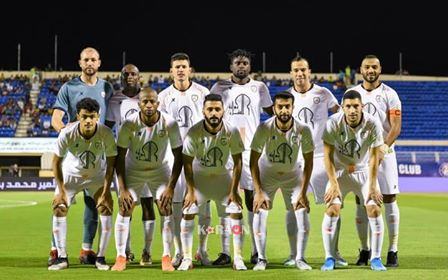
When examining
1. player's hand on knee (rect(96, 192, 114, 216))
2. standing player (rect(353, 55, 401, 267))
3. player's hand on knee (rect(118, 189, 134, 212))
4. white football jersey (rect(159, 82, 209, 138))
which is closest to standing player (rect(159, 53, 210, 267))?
white football jersey (rect(159, 82, 209, 138))

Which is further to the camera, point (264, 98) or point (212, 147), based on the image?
point (264, 98)

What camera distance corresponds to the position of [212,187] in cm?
848

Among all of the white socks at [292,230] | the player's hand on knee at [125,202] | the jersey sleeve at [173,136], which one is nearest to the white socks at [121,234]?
the player's hand on knee at [125,202]

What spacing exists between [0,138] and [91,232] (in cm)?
2950

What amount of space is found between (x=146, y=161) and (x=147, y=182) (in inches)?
10.3

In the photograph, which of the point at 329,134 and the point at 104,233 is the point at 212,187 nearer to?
the point at 104,233

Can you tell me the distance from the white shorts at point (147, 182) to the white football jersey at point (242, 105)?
137 cm

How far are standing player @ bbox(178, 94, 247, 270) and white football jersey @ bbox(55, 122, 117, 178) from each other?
940 millimetres

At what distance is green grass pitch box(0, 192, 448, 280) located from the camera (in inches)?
302

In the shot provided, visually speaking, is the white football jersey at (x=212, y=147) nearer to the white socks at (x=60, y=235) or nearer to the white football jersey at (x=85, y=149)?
the white football jersey at (x=85, y=149)

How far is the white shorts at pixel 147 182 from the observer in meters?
8.45

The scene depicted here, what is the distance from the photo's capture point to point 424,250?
33.9ft

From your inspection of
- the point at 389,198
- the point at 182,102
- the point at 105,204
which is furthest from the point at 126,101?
the point at 389,198

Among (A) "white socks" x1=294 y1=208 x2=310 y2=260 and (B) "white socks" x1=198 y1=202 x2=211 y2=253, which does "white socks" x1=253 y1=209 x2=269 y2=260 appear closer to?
(A) "white socks" x1=294 y1=208 x2=310 y2=260
